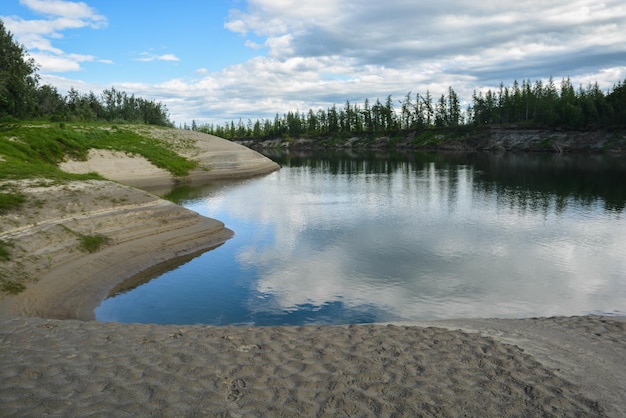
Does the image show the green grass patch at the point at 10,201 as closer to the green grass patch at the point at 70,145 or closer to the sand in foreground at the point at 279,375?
the green grass patch at the point at 70,145

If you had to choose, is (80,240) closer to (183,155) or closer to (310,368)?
(310,368)

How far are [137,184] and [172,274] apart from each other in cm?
3825

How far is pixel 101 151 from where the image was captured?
194 feet

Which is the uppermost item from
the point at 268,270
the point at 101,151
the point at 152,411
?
the point at 101,151

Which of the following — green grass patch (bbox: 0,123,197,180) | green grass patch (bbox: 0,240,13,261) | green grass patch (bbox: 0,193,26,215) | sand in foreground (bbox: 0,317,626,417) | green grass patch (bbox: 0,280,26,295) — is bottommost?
green grass patch (bbox: 0,280,26,295)

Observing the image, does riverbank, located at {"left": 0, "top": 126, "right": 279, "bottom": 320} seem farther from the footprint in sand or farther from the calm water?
the footprint in sand

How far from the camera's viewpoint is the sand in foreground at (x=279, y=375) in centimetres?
820

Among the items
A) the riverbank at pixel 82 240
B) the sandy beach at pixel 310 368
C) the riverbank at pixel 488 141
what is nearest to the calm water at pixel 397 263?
the riverbank at pixel 82 240

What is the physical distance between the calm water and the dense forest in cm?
2580

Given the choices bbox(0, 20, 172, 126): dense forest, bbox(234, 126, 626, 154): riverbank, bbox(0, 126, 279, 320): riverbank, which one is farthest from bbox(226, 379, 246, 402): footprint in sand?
bbox(234, 126, 626, 154): riverbank

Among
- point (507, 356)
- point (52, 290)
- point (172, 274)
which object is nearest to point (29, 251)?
point (52, 290)

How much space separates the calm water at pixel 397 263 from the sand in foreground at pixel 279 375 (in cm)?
543

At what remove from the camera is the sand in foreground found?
8195 millimetres

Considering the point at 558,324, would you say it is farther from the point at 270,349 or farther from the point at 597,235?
the point at 597,235
